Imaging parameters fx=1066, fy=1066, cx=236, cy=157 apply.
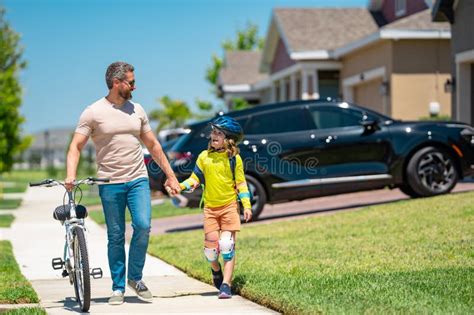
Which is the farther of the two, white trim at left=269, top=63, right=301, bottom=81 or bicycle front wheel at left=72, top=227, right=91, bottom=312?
white trim at left=269, top=63, right=301, bottom=81

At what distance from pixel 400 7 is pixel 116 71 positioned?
25.2 metres

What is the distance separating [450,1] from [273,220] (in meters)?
7.34

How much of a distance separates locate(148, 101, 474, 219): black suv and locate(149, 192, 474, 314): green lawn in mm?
792

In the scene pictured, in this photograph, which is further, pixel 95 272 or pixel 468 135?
pixel 468 135

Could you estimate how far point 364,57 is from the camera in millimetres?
29141

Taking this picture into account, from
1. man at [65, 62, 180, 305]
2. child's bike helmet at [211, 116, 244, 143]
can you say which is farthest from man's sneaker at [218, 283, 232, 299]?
child's bike helmet at [211, 116, 244, 143]

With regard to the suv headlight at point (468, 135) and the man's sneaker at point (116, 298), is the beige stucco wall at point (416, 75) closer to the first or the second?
the suv headlight at point (468, 135)

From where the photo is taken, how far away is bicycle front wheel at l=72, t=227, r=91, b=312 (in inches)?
326

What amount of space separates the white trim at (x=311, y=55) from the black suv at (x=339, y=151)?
50.5 ft

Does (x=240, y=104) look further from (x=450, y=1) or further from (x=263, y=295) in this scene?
(x=263, y=295)

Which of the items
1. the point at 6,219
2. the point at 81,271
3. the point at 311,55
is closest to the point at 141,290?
the point at 81,271

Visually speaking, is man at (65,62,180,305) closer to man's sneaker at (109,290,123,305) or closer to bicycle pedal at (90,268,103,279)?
man's sneaker at (109,290,123,305)

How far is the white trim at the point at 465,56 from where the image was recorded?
21.0m

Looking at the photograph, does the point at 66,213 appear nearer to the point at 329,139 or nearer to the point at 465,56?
the point at 329,139
